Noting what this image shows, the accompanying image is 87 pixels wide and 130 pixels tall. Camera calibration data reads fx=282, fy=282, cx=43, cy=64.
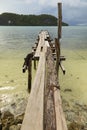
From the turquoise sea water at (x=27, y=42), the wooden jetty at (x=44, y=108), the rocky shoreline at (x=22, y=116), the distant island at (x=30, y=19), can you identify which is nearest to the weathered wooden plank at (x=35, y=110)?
the wooden jetty at (x=44, y=108)

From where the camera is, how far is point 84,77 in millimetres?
12688

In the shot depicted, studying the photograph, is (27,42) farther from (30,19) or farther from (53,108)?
(30,19)

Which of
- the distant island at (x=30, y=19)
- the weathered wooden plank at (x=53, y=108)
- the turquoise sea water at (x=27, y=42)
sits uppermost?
the weathered wooden plank at (x=53, y=108)

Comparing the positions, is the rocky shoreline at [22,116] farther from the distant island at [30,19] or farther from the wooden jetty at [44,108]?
the distant island at [30,19]

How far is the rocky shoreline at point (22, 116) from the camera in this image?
19.6 feet

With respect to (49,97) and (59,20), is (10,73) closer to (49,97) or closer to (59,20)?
(59,20)

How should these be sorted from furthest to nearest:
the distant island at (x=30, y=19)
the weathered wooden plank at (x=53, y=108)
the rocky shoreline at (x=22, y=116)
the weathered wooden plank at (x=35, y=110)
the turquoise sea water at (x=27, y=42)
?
the distant island at (x=30, y=19)
the turquoise sea water at (x=27, y=42)
the rocky shoreline at (x=22, y=116)
the weathered wooden plank at (x=53, y=108)
the weathered wooden plank at (x=35, y=110)

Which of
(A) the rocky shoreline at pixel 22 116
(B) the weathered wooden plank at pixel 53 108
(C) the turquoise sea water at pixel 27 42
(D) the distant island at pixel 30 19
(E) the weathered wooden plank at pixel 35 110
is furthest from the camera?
(D) the distant island at pixel 30 19

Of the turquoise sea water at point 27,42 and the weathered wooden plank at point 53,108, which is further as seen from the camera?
the turquoise sea water at point 27,42

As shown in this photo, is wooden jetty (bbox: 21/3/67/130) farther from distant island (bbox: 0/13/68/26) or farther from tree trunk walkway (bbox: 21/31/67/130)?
distant island (bbox: 0/13/68/26)

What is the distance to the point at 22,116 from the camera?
20.3ft

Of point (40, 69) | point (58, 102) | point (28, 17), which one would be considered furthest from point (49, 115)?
point (28, 17)

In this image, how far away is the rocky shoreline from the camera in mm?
5969

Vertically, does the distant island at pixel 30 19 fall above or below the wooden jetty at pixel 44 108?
below
